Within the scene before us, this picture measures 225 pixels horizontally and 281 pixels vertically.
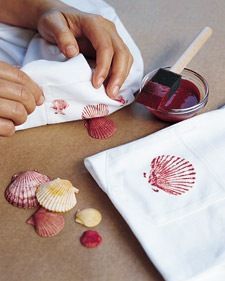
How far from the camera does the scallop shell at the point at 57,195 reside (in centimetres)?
62

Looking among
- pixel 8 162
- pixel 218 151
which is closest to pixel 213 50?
pixel 218 151

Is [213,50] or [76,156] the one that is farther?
[213,50]

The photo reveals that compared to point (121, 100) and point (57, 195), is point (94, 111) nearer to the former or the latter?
point (121, 100)

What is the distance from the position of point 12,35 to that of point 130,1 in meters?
0.34

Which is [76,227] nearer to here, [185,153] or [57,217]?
[57,217]

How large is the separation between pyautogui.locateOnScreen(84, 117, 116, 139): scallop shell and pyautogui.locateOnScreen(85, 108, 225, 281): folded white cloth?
0.19 feet

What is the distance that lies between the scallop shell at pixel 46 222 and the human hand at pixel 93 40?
0.73 ft

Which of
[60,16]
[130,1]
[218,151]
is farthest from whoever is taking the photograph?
[130,1]

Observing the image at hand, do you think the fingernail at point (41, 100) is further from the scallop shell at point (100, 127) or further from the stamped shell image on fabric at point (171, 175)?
the stamped shell image on fabric at point (171, 175)

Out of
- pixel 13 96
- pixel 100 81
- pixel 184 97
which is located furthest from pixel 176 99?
pixel 13 96

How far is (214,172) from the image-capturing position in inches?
25.8

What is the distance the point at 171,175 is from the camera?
656 millimetres

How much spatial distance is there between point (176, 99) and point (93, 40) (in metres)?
0.17

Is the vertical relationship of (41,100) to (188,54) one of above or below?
below
